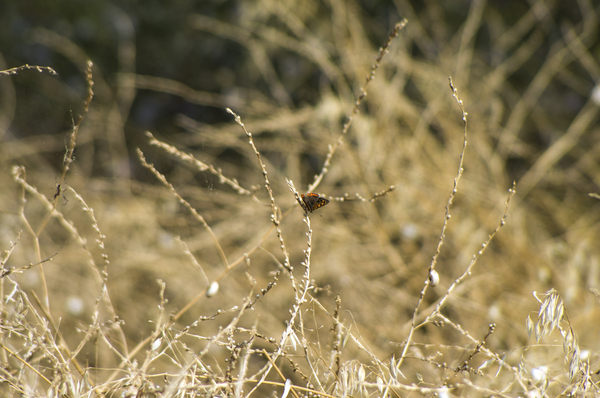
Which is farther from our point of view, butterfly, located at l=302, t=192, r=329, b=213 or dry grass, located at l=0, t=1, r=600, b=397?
dry grass, located at l=0, t=1, r=600, b=397

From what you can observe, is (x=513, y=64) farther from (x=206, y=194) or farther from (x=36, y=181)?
(x=36, y=181)

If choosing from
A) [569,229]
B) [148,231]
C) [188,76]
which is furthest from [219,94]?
[569,229]

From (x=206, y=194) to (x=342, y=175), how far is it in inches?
24.5

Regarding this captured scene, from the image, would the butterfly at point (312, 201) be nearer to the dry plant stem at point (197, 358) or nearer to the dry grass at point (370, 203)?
the dry plant stem at point (197, 358)

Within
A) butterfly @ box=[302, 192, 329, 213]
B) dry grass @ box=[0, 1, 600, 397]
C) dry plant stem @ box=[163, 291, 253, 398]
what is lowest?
dry plant stem @ box=[163, 291, 253, 398]

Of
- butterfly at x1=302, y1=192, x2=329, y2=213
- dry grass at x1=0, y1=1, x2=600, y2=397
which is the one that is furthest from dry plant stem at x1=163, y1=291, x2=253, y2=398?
dry grass at x1=0, y1=1, x2=600, y2=397

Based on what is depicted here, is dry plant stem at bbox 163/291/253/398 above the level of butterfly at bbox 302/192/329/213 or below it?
below

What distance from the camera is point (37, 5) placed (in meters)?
3.16

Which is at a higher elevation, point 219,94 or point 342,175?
point 219,94

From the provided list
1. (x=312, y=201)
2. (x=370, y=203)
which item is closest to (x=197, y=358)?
(x=312, y=201)

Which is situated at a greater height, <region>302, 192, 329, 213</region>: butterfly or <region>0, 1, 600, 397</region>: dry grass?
<region>0, 1, 600, 397</region>: dry grass

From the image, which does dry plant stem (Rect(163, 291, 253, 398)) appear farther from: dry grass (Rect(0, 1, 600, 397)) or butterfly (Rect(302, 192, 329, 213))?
dry grass (Rect(0, 1, 600, 397))

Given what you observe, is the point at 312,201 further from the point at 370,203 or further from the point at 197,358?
the point at 370,203

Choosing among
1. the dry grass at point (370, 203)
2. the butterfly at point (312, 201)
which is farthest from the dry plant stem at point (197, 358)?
the dry grass at point (370, 203)
